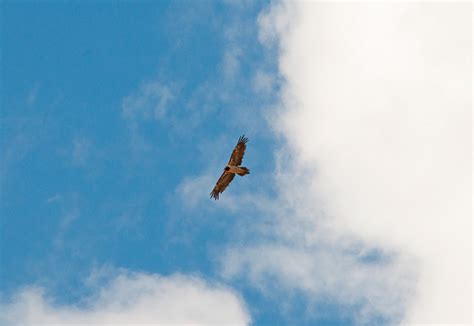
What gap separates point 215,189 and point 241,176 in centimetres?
306

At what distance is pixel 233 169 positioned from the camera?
164625 millimetres

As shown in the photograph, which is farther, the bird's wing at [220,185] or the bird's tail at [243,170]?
the bird's wing at [220,185]

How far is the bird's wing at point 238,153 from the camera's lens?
16362 centimetres

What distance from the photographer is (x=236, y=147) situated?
6442 inches

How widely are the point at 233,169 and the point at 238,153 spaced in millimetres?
1657

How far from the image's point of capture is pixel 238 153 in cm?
16388

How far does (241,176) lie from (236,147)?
2.83m

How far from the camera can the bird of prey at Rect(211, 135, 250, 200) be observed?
164m

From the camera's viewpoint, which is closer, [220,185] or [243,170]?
[243,170]

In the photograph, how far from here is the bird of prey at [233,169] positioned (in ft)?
537

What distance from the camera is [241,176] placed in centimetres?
16475

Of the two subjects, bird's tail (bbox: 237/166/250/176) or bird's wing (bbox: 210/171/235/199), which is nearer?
bird's tail (bbox: 237/166/250/176)

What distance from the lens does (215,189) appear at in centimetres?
16638

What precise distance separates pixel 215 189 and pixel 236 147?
4997 mm
